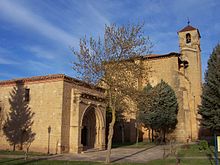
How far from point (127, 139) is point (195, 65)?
17524 mm

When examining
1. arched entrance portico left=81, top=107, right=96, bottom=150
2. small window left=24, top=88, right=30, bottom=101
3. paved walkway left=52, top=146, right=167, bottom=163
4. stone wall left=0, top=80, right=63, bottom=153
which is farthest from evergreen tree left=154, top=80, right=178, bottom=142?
small window left=24, top=88, right=30, bottom=101

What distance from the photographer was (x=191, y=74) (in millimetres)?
43156

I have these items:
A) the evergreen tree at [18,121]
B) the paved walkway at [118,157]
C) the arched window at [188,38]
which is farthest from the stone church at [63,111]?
the arched window at [188,38]

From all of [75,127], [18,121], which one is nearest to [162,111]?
[75,127]

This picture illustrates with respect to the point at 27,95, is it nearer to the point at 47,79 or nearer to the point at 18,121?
the point at 18,121

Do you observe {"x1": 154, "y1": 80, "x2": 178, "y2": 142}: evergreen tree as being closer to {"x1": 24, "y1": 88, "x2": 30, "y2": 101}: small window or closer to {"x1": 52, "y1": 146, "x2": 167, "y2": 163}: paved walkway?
{"x1": 52, "y1": 146, "x2": 167, "y2": 163}: paved walkway

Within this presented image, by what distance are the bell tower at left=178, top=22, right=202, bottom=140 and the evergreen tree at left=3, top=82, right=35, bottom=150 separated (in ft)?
77.3

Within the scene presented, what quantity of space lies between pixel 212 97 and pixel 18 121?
18039mm

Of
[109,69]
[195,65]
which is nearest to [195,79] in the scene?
[195,65]

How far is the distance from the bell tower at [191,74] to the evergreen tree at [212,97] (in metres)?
14.4

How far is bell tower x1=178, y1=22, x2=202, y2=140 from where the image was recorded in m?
38.2

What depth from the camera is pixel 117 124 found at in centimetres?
3900

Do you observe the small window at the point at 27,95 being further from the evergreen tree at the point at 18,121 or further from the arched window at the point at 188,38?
the arched window at the point at 188,38

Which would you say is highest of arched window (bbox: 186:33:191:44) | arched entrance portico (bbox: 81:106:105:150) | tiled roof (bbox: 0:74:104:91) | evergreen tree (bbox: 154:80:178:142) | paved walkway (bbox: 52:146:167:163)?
arched window (bbox: 186:33:191:44)
